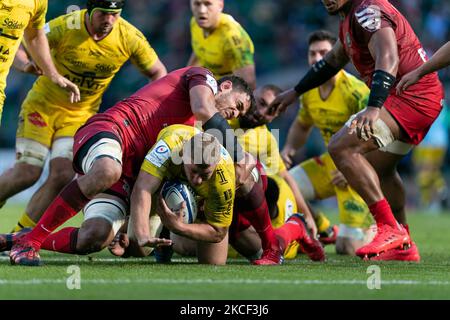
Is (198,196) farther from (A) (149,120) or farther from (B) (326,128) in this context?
(B) (326,128)

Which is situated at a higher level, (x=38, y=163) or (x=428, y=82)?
(x=428, y=82)

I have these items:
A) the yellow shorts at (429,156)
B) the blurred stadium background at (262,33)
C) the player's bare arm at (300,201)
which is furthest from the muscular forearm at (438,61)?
the yellow shorts at (429,156)

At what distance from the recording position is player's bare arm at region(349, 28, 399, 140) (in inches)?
266

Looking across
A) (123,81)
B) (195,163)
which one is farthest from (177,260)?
(123,81)

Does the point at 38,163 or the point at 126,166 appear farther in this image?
the point at 38,163

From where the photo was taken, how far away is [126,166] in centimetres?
698

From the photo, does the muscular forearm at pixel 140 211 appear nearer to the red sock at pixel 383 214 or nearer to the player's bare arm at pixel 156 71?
the red sock at pixel 383 214

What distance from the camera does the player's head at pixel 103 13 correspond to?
802 cm

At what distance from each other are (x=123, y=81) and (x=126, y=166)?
34.5 ft

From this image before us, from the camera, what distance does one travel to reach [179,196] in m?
6.62

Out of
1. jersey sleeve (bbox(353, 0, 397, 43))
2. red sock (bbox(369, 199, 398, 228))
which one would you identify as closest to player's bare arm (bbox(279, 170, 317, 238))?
red sock (bbox(369, 199, 398, 228))

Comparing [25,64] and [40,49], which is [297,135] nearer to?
[25,64]
